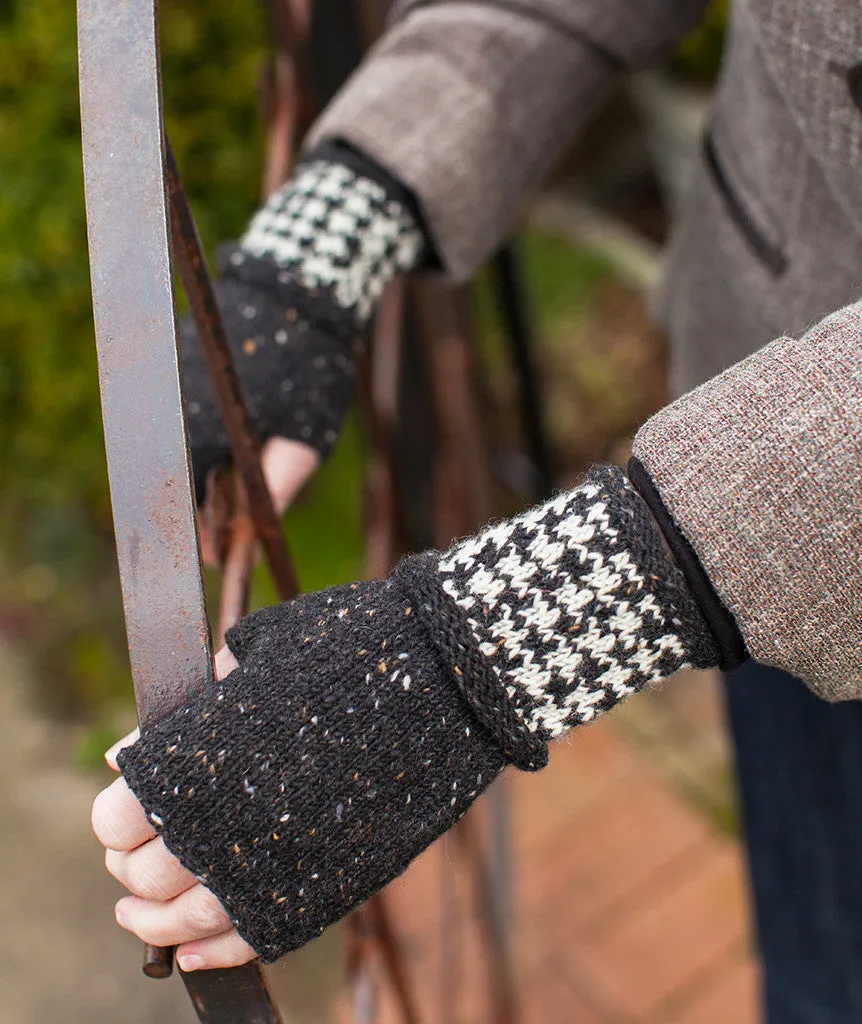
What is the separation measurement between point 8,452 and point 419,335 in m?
0.91

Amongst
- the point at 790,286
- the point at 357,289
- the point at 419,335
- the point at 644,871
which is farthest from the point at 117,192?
the point at 644,871

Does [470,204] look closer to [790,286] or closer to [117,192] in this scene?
[790,286]

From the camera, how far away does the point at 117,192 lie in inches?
24.2

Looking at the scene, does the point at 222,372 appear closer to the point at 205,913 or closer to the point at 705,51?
the point at 205,913

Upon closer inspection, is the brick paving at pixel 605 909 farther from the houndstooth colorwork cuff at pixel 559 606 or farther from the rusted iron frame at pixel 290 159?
the houndstooth colorwork cuff at pixel 559 606

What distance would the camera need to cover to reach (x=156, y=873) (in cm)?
60

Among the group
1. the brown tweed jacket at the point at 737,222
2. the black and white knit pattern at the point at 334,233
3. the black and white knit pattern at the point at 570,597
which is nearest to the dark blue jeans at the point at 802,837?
the brown tweed jacket at the point at 737,222

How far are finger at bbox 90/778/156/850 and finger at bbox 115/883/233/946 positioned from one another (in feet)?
0.12

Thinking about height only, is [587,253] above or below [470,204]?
below

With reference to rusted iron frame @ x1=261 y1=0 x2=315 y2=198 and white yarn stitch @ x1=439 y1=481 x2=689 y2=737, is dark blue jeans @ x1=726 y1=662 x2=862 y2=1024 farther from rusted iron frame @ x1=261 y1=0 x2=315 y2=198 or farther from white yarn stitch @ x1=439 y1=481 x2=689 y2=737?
rusted iron frame @ x1=261 y1=0 x2=315 y2=198

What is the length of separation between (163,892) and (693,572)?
338mm

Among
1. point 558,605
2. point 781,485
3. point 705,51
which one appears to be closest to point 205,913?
point 558,605

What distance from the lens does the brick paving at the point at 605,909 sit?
1.75 meters

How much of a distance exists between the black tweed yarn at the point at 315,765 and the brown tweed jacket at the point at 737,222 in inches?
6.8
